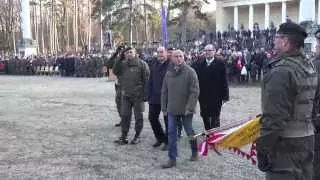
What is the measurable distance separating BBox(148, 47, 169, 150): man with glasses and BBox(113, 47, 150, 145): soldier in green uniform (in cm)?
30

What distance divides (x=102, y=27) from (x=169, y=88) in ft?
189

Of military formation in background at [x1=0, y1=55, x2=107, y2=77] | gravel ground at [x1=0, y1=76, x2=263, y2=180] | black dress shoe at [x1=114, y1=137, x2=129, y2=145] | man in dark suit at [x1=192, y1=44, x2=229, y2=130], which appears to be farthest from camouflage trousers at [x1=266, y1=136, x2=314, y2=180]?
military formation in background at [x1=0, y1=55, x2=107, y2=77]

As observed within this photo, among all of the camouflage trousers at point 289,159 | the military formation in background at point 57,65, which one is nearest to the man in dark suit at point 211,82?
the camouflage trousers at point 289,159

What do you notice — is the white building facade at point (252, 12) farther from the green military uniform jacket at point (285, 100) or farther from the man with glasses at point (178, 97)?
the green military uniform jacket at point (285, 100)

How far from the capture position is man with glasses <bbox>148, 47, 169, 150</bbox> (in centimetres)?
947

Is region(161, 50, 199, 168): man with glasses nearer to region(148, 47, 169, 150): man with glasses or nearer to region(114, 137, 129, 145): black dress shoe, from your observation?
region(148, 47, 169, 150): man with glasses

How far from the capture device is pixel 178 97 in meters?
8.13

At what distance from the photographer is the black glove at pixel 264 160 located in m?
4.18

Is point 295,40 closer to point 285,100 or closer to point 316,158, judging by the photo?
point 285,100

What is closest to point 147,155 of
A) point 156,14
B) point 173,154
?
point 173,154

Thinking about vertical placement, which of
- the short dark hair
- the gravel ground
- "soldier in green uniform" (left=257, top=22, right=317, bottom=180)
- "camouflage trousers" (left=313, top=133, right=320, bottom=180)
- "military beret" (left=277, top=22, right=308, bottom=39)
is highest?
"military beret" (left=277, top=22, right=308, bottom=39)

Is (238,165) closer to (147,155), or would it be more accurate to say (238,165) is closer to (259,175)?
(259,175)

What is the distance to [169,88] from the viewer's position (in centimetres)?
823

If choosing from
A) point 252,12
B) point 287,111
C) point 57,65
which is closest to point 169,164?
point 287,111
